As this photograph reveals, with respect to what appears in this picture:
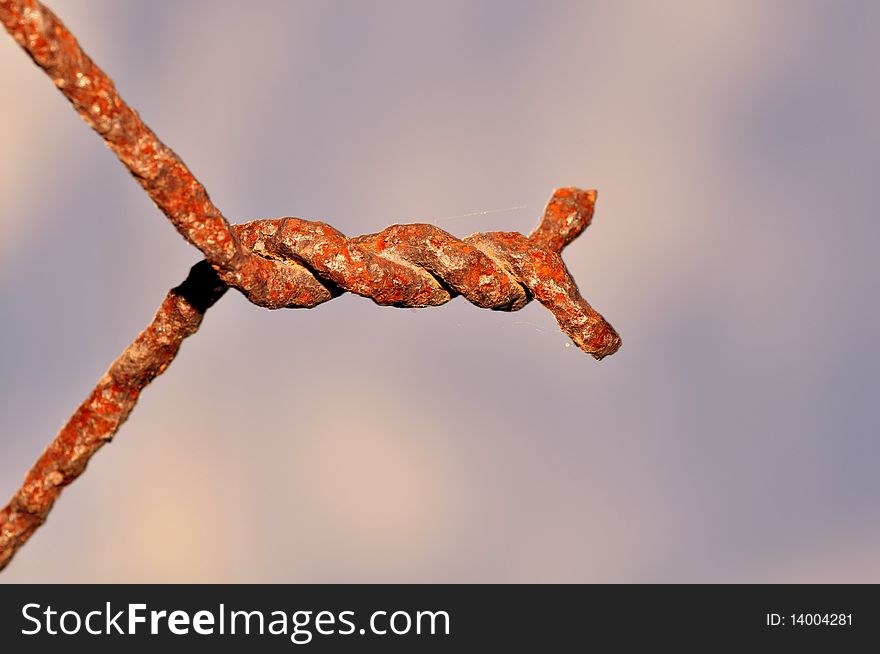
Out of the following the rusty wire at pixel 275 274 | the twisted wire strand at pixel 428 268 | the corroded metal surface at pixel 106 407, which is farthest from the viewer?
the corroded metal surface at pixel 106 407

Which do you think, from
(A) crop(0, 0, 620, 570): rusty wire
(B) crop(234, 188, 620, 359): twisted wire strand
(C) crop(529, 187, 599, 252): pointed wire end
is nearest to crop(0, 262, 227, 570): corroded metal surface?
(A) crop(0, 0, 620, 570): rusty wire

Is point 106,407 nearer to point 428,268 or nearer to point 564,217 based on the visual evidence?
point 428,268

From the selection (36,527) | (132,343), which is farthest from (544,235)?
(36,527)

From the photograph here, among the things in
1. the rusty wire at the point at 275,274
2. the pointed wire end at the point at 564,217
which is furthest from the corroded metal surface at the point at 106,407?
the pointed wire end at the point at 564,217

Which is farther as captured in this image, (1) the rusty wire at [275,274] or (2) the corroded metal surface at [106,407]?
(2) the corroded metal surface at [106,407]

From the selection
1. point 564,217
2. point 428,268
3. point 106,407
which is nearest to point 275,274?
point 428,268

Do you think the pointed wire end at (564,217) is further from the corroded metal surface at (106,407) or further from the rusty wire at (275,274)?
the corroded metal surface at (106,407)

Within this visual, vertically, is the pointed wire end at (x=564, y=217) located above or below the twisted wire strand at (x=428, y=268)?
above

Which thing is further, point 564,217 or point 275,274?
point 564,217

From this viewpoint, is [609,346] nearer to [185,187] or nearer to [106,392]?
[185,187]
